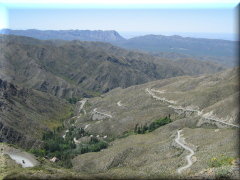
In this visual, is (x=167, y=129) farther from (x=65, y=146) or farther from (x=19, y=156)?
(x=19, y=156)

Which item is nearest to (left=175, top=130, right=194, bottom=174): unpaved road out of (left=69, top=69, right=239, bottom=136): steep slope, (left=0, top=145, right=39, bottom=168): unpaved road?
(left=69, top=69, right=239, bottom=136): steep slope

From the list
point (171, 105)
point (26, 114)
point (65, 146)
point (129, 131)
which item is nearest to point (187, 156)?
point (129, 131)

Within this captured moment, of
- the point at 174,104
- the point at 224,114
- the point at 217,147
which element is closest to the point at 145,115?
the point at 174,104

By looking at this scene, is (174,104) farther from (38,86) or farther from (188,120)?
(38,86)

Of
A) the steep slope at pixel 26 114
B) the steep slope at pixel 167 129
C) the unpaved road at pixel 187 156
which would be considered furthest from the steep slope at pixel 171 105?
the steep slope at pixel 26 114

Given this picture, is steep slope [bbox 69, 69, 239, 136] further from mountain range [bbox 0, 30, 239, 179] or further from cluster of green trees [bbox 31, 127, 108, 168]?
cluster of green trees [bbox 31, 127, 108, 168]

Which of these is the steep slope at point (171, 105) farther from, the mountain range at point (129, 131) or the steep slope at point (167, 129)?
the mountain range at point (129, 131)
